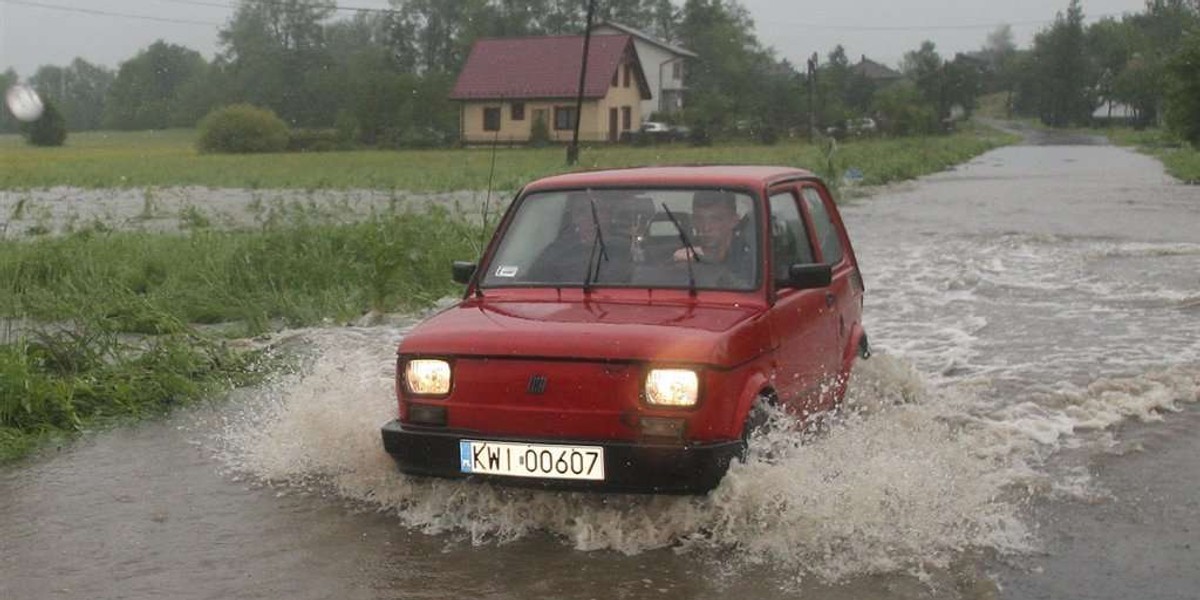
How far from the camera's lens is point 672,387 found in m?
5.31

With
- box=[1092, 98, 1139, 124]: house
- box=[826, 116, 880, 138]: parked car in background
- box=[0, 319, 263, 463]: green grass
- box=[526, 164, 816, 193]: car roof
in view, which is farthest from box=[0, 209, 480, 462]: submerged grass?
box=[1092, 98, 1139, 124]: house

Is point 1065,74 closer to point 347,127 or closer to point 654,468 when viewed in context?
point 347,127

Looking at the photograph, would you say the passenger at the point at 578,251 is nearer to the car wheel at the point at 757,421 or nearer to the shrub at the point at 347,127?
the car wheel at the point at 757,421

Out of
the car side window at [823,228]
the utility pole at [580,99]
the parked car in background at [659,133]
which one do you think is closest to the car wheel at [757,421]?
the car side window at [823,228]

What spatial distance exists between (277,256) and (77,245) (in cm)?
303

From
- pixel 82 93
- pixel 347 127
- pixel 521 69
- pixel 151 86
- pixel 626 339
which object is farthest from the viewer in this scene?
pixel 521 69

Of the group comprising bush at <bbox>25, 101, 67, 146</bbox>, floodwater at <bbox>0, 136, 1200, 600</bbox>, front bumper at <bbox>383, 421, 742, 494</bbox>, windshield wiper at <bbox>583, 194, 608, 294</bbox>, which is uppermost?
bush at <bbox>25, 101, 67, 146</bbox>

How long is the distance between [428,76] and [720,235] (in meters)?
34.0

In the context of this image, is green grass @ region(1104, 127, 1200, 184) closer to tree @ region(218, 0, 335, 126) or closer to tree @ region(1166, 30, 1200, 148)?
tree @ region(1166, 30, 1200, 148)

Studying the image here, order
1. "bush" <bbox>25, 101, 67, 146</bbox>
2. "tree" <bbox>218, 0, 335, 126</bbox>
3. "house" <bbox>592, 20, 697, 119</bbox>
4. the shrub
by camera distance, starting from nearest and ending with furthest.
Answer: "bush" <bbox>25, 101, 67, 146</bbox>
"tree" <bbox>218, 0, 335, 126</bbox>
the shrub
"house" <bbox>592, 20, 697, 119</bbox>

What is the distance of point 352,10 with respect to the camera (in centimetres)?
3534

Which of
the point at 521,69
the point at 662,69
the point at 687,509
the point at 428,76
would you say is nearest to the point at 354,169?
the point at 428,76

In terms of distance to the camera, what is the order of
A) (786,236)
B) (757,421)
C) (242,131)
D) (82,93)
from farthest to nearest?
(242,131) < (82,93) < (786,236) < (757,421)

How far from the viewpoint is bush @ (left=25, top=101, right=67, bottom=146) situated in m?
21.1
